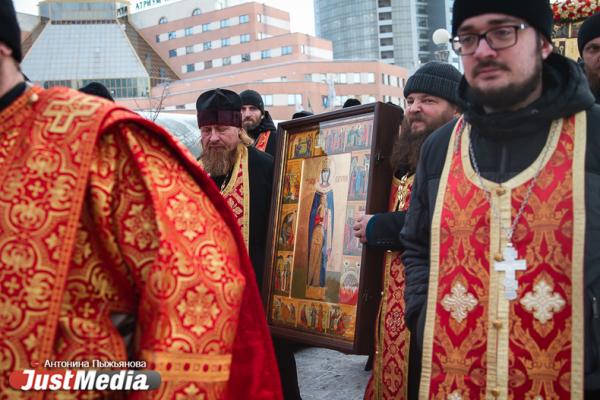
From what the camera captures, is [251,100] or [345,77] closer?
[251,100]

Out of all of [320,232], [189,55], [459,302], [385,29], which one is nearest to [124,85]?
[189,55]

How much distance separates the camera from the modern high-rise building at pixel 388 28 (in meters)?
101

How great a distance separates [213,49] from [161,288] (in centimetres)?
8547

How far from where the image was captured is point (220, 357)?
1.76 meters

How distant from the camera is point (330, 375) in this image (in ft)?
19.5

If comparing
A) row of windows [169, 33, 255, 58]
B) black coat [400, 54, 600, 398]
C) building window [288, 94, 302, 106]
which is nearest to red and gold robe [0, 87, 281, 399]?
black coat [400, 54, 600, 398]

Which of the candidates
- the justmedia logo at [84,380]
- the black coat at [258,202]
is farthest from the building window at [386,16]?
the justmedia logo at [84,380]

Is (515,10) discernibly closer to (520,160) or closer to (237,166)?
(520,160)

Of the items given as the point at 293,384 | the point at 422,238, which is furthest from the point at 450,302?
the point at 293,384

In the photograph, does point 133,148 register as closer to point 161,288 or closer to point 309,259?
point 161,288

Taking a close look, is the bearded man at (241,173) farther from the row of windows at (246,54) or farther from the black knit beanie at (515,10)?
the row of windows at (246,54)

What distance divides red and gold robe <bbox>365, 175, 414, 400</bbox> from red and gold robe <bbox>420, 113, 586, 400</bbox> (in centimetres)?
105

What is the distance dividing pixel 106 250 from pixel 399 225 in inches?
71.5

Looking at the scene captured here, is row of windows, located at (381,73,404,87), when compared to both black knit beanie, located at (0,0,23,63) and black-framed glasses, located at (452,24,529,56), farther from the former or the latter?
black knit beanie, located at (0,0,23,63)
